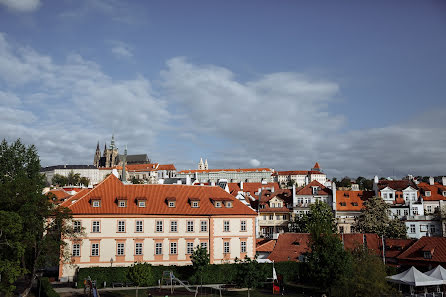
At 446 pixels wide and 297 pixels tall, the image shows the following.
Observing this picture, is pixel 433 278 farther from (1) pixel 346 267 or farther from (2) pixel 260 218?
(2) pixel 260 218

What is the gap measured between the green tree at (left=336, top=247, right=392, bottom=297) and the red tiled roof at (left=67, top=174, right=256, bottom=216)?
22.1 meters

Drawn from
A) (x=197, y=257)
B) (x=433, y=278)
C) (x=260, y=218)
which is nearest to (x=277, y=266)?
(x=197, y=257)

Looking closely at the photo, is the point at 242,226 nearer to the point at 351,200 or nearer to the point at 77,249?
the point at 77,249

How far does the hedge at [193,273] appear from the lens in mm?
43281

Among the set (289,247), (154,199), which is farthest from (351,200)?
(154,199)

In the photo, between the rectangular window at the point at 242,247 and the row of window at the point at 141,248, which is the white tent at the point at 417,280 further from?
the row of window at the point at 141,248

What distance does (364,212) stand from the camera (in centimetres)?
6800

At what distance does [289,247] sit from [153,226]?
17.8m

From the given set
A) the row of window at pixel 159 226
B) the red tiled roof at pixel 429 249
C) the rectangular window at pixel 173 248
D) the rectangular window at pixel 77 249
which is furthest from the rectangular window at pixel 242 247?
the rectangular window at pixel 77 249

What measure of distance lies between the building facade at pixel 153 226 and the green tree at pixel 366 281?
21.1 meters

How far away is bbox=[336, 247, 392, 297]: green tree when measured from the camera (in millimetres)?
30266

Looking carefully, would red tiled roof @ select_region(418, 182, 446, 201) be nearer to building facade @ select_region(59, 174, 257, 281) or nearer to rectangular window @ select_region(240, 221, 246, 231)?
building facade @ select_region(59, 174, 257, 281)

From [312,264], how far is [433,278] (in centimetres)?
1020

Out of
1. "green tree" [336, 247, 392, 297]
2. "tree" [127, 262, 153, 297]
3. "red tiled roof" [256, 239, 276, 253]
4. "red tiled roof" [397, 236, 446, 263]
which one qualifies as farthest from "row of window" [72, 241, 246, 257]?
"green tree" [336, 247, 392, 297]
